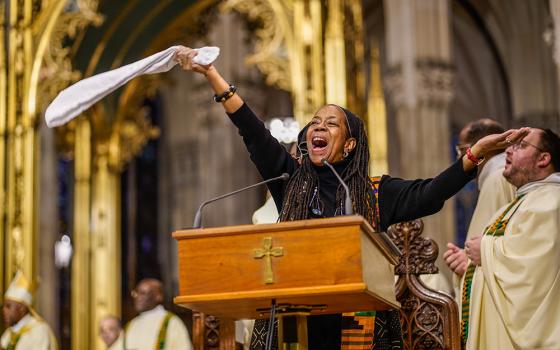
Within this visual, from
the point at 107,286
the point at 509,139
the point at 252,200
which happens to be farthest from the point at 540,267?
the point at 252,200

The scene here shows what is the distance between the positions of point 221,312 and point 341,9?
24.2 feet

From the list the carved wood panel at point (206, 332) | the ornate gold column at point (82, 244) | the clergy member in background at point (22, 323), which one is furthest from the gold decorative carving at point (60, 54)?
the carved wood panel at point (206, 332)

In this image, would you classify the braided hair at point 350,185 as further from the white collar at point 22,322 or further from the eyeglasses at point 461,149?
the white collar at point 22,322

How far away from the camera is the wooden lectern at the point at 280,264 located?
11.5ft

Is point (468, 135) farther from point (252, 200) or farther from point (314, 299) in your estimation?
point (252, 200)

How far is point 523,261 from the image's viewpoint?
15.7 ft

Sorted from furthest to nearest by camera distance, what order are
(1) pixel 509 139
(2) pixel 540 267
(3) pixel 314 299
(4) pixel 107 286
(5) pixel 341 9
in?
1. (4) pixel 107 286
2. (5) pixel 341 9
3. (2) pixel 540 267
4. (1) pixel 509 139
5. (3) pixel 314 299

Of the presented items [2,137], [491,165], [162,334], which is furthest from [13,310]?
[491,165]

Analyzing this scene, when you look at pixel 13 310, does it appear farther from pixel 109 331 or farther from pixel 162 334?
pixel 109 331

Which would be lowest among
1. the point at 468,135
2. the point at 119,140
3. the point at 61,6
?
the point at 468,135

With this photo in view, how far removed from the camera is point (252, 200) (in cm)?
1748

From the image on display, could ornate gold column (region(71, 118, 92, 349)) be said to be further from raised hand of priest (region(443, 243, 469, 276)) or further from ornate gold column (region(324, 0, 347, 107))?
raised hand of priest (region(443, 243, 469, 276))

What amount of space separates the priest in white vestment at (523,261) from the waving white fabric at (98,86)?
1589 millimetres

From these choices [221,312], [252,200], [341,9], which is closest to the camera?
[221,312]
